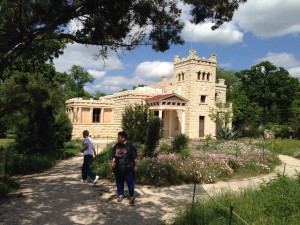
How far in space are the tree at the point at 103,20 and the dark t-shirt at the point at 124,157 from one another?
2.69 meters

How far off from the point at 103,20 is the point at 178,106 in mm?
25078

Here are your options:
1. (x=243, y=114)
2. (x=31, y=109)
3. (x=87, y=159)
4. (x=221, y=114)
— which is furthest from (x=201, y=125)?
(x=87, y=159)

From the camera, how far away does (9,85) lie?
14.9 metres

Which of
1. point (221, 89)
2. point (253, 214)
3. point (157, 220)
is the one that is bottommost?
point (157, 220)

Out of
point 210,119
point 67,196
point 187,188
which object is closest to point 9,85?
point 67,196

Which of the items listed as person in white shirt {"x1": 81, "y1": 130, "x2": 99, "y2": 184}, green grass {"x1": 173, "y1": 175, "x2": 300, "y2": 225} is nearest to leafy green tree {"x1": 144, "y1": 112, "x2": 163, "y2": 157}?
person in white shirt {"x1": 81, "y1": 130, "x2": 99, "y2": 184}

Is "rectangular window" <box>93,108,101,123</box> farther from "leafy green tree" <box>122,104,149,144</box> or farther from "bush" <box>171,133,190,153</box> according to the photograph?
"bush" <box>171,133,190,153</box>

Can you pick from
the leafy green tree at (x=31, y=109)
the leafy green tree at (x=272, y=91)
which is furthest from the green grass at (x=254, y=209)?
the leafy green tree at (x=272, y=91)

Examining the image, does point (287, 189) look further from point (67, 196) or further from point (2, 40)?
point (2, 40)

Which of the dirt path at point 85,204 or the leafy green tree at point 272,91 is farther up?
the leafy green tree at point 272,91

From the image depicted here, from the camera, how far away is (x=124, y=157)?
26.4 ft

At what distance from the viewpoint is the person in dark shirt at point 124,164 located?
8.02m

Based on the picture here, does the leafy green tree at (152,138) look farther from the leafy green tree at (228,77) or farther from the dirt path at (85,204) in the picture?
the leafy green tree at (228,77)

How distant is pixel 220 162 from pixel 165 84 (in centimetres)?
2902
